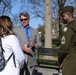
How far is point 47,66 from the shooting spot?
1220 centimetres

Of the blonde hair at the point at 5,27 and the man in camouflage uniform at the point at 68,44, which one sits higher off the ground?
the blonde hair at the point at 5,27

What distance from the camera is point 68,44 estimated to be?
4445mm

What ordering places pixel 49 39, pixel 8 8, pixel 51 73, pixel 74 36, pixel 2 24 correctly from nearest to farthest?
pixel 2 24 → pixel 74 36 → pixel 51 73 → pixel 49 39 → pixel 8 8

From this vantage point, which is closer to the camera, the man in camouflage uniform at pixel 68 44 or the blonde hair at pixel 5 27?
the blonde hair at pixel 5 27

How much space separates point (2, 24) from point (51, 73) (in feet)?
22.2

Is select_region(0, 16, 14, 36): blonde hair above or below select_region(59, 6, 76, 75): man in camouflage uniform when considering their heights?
above

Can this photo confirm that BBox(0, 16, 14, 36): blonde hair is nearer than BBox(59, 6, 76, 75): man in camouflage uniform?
Yes

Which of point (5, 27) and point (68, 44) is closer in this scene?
Answer: point (5, 27)

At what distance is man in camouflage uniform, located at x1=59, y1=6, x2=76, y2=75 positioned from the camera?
4445mm

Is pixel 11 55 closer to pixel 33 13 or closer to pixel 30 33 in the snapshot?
pixel 30 33

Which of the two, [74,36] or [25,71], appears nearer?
[74,36]

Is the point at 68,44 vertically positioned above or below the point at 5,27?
below

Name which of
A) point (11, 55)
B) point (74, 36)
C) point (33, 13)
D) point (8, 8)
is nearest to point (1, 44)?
point (11, 55)

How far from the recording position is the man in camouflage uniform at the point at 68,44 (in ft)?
14.6
